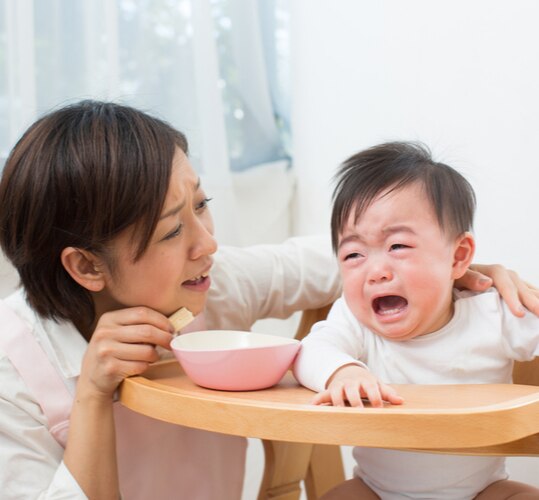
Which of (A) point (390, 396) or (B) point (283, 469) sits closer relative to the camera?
(A) point (390, 396)

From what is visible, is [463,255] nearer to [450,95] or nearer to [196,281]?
[196,281]

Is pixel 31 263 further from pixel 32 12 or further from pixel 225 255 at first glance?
pixel 32 12

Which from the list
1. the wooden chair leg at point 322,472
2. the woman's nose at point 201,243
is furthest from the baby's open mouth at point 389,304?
the wooden chair leg at point 322,472

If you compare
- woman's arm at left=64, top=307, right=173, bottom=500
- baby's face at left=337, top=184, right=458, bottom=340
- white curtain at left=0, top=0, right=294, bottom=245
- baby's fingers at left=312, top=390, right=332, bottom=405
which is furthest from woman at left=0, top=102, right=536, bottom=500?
white curtain at left=0, top=0, right=294, bottom=245

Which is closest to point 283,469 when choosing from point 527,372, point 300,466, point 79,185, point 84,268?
point 300,466

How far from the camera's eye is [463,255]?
1083mm

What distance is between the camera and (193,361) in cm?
93

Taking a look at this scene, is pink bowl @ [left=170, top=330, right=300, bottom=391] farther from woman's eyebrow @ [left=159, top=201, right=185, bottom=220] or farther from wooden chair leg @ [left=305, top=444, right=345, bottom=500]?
wooden chair leg @ [left=305, top=444, right=345, bottom=500]

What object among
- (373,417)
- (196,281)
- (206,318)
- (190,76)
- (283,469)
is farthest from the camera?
(190,76)

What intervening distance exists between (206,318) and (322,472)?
0.43 metres

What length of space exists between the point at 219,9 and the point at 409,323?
1153mm

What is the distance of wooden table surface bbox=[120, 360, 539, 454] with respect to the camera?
2.40 feet

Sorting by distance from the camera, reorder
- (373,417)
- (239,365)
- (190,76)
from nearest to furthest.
Answer: 1. (373,417)
2. (239,365)
3. (190,76)

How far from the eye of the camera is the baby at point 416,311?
3.35 feet
